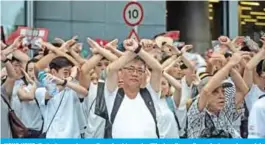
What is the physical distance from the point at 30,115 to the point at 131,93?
1.77m

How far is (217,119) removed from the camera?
6066 mm

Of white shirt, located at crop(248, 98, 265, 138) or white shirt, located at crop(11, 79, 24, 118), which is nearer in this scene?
white shirt, located at crop(248, 98, 265, 138)

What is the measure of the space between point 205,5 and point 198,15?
0.32 metres

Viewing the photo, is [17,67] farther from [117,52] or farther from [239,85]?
[239,85]

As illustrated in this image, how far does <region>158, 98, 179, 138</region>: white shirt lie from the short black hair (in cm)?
109

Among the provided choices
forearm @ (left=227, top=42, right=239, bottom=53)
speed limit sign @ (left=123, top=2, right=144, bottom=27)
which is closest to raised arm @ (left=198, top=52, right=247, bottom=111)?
forearm @ (left=227, top=42, right=239, bottom=53)

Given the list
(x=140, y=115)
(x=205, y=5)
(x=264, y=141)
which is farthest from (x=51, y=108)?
(x=205, y=5)

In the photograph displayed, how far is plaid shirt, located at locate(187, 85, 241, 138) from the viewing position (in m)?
6.04

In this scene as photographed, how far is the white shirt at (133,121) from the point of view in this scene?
6051 millimetres

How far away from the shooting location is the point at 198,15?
1706cm

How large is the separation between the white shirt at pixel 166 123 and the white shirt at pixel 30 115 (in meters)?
1.49

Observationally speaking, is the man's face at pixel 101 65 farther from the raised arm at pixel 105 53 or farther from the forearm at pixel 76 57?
the raised arm at pixel 105 53

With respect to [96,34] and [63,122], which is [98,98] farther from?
[96,34]

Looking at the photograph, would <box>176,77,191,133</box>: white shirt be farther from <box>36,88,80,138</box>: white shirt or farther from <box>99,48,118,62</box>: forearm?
<box>36,88,80,138</box>: white shirt
